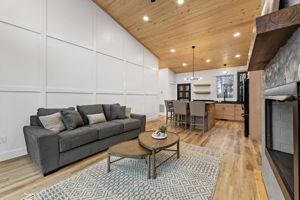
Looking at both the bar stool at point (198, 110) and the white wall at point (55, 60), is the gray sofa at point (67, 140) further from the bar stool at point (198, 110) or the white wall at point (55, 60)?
the bar stool at point (198, 110)

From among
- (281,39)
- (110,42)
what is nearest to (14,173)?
(281,39)

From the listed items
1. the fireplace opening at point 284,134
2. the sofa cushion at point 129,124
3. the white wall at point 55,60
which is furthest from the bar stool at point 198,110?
the fireplace opening at point 284,134

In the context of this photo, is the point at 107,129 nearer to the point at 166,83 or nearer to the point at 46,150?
the point at 46,150

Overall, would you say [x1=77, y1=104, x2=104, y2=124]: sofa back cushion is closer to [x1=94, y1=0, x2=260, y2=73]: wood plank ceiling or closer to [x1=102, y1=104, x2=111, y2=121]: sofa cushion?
[x1=102, y1=104, x2=111, y2=121]: sofa cushion

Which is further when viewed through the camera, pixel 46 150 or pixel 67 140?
pixel 67 140


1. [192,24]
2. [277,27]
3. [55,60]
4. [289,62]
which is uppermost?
[192,24]

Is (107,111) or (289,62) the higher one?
(289,62)

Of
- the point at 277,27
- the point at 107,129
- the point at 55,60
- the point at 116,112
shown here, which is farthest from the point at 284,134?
the point at 55,60

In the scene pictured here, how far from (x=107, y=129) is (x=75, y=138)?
0.69 metres

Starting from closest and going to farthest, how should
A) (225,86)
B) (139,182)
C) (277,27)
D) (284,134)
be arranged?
(277,27) → (284,134) → (139,182) → (225,86)

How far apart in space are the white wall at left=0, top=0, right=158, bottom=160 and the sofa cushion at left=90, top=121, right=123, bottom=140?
49.2 inches

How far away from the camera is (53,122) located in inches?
103

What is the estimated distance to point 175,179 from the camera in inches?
79.9

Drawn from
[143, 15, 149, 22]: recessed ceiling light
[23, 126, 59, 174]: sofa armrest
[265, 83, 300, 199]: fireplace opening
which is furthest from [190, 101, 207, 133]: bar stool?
[23, 126, 59, 174]: sofa armrest
